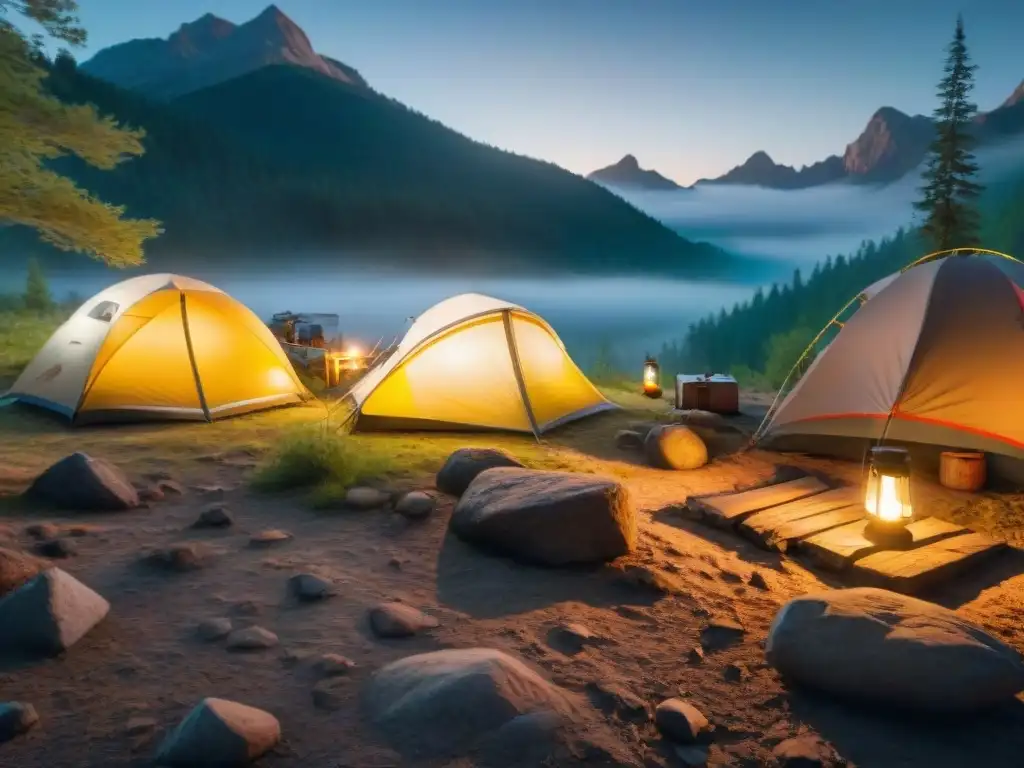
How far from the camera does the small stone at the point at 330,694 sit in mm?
3291

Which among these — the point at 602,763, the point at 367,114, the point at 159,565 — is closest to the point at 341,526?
the point at 159,565

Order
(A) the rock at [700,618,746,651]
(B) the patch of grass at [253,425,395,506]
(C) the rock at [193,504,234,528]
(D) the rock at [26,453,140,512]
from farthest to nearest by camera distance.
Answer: (B) the patch of grass at [253,425,395,506], (D) the rock at [26,453,140,512], (C) the rock at [193,504,234,528], (A) the rock at [700,618,746,651]

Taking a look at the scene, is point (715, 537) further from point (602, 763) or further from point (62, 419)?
point (62, 419)

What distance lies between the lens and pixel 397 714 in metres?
3.17

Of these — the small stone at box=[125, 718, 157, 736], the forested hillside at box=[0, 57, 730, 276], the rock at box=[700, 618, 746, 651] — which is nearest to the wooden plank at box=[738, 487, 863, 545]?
the rock at box=[700, 618, 746, 651]

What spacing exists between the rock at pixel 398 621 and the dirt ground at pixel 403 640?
8 centimetres

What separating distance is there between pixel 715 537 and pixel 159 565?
4362 mm

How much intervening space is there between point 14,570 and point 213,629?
1.28 metres

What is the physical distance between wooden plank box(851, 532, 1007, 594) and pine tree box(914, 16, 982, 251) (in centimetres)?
2489

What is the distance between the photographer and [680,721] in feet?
10.7

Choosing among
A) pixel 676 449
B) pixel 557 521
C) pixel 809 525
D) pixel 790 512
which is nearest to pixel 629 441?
pixel 676 449

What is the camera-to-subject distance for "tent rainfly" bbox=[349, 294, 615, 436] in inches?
381

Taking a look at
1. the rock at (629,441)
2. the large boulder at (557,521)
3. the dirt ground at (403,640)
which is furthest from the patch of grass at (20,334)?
the large boulder at (557,521)

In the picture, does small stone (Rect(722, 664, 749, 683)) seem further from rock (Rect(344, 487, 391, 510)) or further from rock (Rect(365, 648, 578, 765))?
rock (Rect(344, 487, 391, 510))
